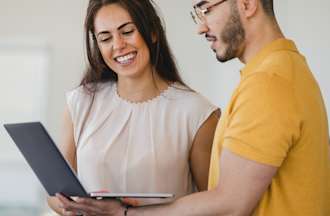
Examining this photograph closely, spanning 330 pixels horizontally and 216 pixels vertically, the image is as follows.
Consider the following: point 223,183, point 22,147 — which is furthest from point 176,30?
point 223,183

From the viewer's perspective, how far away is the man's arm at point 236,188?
1.03 meters

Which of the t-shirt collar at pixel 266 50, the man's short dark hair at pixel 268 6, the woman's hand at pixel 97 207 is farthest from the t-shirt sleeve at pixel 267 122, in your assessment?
the woman's hand at pixel 97 207

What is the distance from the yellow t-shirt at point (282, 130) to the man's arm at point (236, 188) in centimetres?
2

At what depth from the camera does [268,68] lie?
107 cm

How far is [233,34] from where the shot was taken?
1.22 m

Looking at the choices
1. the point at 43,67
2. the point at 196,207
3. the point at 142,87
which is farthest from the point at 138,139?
the point at 43,67

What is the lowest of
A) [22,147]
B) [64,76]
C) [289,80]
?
[64,76]

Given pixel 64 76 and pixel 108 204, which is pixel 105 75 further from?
pixel 64 76

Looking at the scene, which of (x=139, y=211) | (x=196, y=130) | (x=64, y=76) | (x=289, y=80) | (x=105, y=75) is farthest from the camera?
(x=64, y=76)

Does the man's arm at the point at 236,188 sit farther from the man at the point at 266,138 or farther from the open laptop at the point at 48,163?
the open laptop at the point at 48,163

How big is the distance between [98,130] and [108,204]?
0.48 meters

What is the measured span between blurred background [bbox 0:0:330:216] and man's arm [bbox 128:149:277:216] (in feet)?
7.65

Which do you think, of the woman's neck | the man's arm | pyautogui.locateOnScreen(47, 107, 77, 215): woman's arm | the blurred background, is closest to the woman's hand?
the man's arm

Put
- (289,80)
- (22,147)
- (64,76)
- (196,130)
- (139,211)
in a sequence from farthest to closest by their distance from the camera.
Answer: (64,76) < (196,130) < (22,147) < (139,211) < (289,80)
